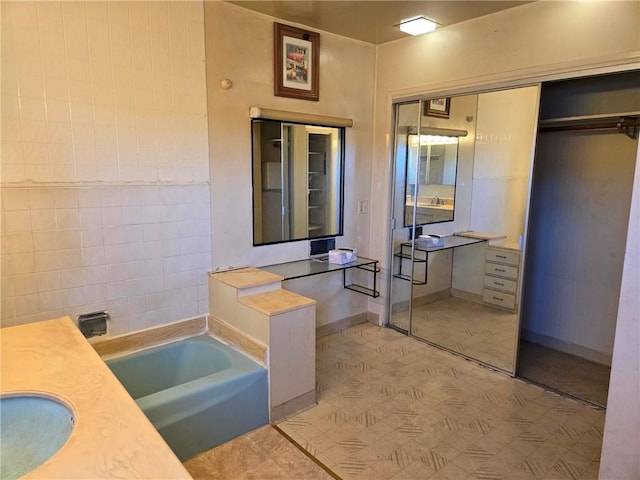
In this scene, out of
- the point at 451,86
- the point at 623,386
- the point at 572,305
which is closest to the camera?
the point at 623,386

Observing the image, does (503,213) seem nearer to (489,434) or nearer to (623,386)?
(489,434)

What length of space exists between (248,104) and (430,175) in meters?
1.74

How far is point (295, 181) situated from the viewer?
3.44m

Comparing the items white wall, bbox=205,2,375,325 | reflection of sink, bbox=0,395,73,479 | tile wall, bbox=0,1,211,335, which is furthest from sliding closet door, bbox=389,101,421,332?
reflection of sink, bbox=0,395,73,479

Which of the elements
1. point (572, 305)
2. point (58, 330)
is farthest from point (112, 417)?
point (572, 305)

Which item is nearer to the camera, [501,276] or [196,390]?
[196,390]

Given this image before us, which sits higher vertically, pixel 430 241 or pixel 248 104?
pixel 248 104

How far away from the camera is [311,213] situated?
3580 mm

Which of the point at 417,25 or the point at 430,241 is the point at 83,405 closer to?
the point at 430,241

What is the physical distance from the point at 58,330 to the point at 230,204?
137 cm

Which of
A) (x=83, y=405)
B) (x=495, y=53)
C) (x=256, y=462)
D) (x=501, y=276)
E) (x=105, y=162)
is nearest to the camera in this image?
(x=83, y=405)

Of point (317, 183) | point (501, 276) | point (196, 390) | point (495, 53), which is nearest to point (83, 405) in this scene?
point (196, 390)

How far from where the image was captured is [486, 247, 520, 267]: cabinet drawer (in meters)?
3.15

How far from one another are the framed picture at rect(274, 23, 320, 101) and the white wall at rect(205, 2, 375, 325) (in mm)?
51
